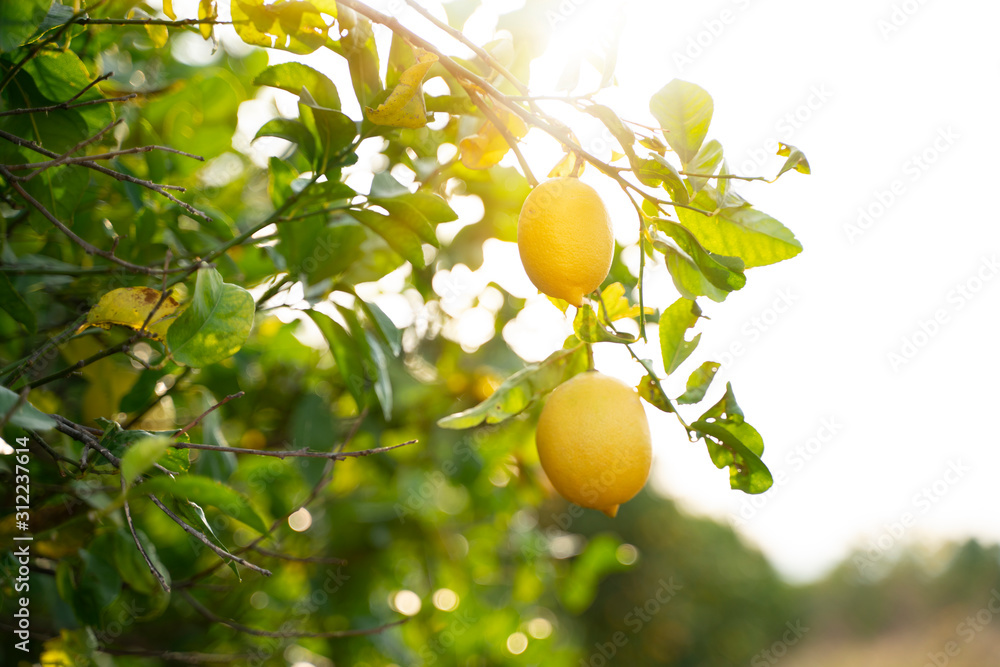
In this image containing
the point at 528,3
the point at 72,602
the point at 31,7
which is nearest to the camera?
the point at 31,7

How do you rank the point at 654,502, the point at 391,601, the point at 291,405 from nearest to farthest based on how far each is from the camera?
the point at 291,405
the point at 391,601
the point at 654,502

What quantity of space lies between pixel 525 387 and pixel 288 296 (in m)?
0.37

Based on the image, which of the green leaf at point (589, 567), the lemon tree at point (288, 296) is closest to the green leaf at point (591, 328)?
the lemon tree at point (288, 296)

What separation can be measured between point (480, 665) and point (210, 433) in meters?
1.28

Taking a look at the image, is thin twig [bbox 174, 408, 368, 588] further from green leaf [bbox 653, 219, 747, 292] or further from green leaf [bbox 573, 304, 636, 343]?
green leaf [bbox 653, 219, 747, 292]

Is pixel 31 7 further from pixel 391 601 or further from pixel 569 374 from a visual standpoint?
pixel 391 601

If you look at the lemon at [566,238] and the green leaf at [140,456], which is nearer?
the green leaf at [140,456]

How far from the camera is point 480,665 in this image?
1.72m

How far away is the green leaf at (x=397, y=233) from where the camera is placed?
2.23 ft

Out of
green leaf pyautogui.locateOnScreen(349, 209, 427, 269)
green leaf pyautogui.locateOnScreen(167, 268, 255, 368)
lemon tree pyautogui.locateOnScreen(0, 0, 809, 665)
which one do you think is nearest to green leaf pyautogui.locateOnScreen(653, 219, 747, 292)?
lemon tree pyautogui.locateOnScreen(0, 0, 809, 665)

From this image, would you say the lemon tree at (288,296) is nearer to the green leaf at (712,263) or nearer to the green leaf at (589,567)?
the green leaf at (712,263)

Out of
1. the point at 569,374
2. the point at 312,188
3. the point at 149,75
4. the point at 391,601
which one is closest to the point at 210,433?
the point at 312,188

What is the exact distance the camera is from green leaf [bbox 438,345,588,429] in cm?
56

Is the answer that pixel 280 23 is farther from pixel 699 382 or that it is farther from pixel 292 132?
pixel 699 382
